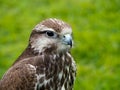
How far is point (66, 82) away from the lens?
25.8 ft

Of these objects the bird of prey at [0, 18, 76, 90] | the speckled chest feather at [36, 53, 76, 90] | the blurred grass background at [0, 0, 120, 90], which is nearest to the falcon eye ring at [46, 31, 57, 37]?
the bird of prey at [0, 18, 76, 90]

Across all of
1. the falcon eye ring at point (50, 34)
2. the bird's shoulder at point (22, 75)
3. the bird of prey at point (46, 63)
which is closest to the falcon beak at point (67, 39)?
the bird of prey at point (46, 63)

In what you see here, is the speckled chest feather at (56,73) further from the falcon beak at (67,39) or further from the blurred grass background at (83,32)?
the blurred grass background at (83,32)

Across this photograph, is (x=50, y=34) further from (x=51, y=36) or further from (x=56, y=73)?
(x=56, y=73)

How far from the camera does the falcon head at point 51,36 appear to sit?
7.79 metres

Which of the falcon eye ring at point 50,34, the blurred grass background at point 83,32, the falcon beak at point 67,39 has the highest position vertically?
the falcon eye ring at point 50,34

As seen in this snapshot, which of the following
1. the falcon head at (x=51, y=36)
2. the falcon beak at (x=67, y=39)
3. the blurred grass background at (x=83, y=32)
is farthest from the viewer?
the blurred grass background at (x=83, y=32)

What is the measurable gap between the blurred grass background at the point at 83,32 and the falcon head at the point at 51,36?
2.34 m

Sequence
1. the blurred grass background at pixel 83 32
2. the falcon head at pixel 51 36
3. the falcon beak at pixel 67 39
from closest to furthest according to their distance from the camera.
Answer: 1. the falcon beak at pixel 67 39
2. the falcon head at pixel 51 36
3. the blurred grass background at pixel 83 32

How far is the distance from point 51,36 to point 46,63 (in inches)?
10.3

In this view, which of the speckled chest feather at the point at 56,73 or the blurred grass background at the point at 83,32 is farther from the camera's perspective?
the blurred grass background at the point at 83,32

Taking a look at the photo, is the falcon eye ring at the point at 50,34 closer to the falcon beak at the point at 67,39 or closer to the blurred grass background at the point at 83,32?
the falcon beak at the point at 67,39

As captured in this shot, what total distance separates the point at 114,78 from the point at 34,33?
263 cm

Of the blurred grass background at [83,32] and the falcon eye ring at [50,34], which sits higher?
the falcon eye ring at [50,34]
